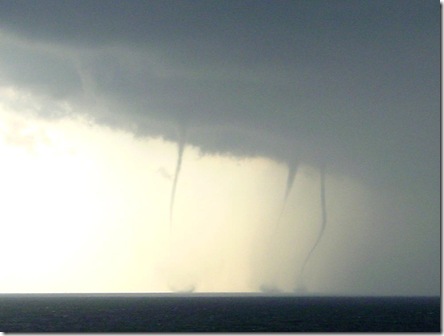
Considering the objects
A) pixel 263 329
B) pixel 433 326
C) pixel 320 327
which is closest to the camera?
pixel 263 329

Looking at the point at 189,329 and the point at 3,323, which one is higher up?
the point at 189,329

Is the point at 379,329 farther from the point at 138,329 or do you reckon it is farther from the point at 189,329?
the point at 138,329

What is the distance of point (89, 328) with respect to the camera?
362ft

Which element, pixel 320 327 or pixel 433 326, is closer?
pixel 320 327

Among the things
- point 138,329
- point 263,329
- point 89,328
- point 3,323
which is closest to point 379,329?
point 263,329

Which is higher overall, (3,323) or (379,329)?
(379,329)

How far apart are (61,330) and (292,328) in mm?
32498

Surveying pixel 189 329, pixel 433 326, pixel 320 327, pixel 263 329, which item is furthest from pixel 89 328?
pixel 433 326

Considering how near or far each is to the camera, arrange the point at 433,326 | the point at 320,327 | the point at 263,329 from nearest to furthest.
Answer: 1. the point at 263,329
2. the point at 320,327
3. the point at 433,326

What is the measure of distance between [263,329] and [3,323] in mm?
49481

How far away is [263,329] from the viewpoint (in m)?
104

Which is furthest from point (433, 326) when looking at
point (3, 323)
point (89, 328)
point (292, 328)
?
point (3, 323)

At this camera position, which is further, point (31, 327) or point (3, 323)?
point (3, 323)

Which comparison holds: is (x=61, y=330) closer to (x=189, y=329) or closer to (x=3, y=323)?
(x=189, y=329)
